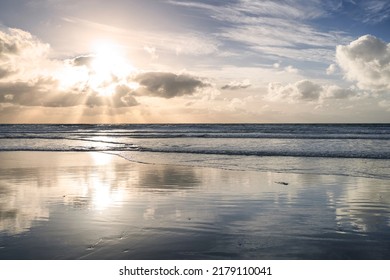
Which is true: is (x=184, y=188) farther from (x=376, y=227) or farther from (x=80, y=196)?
(x=376, y=227)

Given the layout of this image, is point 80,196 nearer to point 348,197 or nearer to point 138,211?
point 138,211

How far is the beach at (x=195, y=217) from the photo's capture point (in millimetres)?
6195

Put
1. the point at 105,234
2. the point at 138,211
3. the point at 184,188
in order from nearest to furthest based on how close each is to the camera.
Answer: the point at 105,234 → the point at 138,211 → the point at 184,188

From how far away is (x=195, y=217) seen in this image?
27.2 ft

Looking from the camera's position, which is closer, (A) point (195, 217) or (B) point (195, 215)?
(A) point (195, 217)

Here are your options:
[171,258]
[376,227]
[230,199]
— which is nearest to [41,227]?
[171,258]

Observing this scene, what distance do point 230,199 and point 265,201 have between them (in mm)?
945

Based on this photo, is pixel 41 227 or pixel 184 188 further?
pixel 184 188

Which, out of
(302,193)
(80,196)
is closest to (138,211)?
(80,196)

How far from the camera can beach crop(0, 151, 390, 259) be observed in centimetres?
620

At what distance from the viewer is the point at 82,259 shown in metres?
5.86
